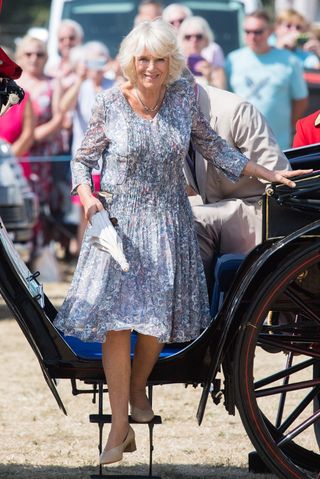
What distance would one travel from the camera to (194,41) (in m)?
10.2

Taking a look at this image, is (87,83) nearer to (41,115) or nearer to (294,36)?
(41,115)

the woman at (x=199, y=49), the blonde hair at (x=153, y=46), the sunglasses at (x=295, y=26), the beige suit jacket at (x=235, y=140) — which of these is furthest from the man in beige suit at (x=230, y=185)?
the sunglasses at (x=295, y=26)

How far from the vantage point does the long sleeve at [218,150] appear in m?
4.19

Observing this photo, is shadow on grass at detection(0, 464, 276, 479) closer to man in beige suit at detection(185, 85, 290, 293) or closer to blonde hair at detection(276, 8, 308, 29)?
man in beige suit at detection(185, 85, 290, 293)

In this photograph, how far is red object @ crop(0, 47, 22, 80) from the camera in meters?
3.81

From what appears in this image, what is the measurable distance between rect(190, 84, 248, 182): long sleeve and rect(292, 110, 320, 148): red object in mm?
764

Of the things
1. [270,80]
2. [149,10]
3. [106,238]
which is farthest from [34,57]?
[106,238]

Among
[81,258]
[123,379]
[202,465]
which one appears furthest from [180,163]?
[202,465]

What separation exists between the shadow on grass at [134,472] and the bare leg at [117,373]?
537 millimetres

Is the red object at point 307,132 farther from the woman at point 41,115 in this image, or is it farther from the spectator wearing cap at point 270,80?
the woman at point 41,115

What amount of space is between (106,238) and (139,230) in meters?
0.23

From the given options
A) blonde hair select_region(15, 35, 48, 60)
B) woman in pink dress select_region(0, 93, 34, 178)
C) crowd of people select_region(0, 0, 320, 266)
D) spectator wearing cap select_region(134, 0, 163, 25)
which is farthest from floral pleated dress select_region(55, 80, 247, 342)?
spectator wearing cap select_region(134, 0, 163, 25)

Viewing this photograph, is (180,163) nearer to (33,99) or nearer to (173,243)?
(173,243)

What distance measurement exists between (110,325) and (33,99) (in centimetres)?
681
